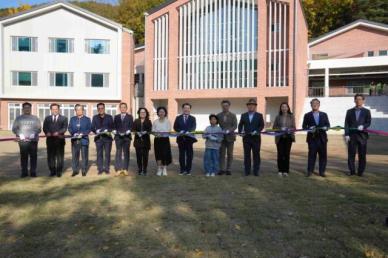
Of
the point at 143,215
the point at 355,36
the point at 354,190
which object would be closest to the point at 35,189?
the point at 143,215

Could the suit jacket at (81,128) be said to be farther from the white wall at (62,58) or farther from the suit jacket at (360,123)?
the white wall at (62,58)

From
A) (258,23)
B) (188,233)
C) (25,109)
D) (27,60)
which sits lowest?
(188,233)

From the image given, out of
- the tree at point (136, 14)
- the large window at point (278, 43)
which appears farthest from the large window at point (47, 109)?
the large window at point (278, 43)

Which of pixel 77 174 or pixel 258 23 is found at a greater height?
pixel 258 23

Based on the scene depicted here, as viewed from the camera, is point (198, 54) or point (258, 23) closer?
point (258, 23)

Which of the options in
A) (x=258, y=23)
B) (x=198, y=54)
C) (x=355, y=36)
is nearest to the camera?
(x=258, y=23)

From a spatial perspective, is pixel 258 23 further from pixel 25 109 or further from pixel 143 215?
pixel 143 215

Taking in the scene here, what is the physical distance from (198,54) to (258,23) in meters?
5.99

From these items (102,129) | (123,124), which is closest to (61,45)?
(102,129)

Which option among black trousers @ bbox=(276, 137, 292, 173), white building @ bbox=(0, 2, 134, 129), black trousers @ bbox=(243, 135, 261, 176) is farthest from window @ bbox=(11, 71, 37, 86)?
black trousers @ bbox=(276, 137, 292, 173)

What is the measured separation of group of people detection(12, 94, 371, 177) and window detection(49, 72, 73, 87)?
3038cm

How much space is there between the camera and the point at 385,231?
5281 mm

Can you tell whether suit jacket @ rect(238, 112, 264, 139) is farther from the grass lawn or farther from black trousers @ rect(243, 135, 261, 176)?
the grass lawn

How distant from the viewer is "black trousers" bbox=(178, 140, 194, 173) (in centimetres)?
1001
